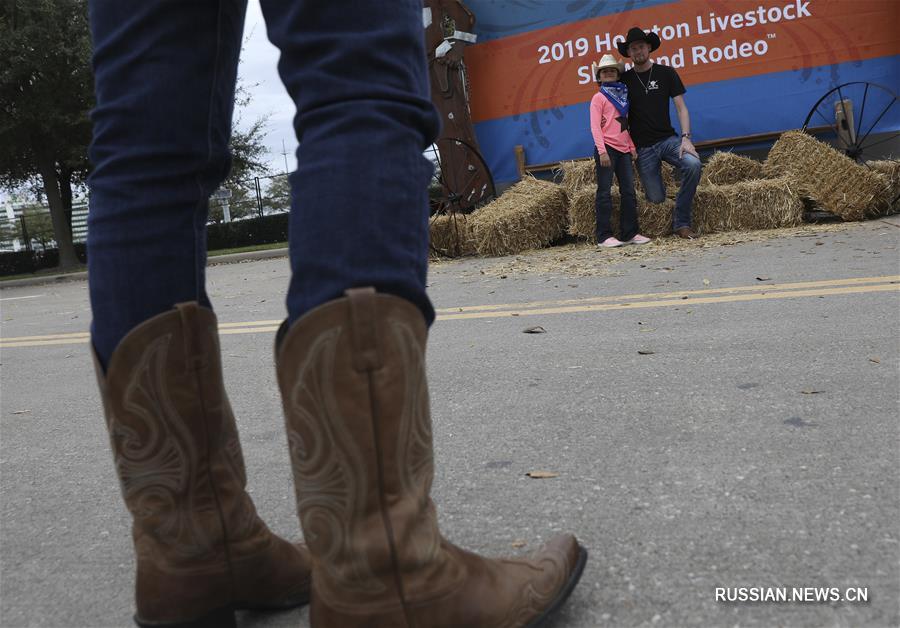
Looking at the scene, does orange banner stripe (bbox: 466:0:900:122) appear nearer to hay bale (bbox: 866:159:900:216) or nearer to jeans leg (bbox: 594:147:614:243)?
hay bale (bbox: 866:159:900:216)

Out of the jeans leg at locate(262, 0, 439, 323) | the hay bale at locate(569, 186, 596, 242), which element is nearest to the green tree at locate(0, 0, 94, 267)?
the hay bale at locate(569, 186, 596, 242)

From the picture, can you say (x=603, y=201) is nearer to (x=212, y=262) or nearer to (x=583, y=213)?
(x=583, y=213)

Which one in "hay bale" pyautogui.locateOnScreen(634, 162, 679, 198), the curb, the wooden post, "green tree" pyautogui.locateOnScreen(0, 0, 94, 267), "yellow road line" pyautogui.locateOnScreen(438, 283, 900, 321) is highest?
"green tree" pyautogui.locateOnScreen(0, 0, 94, 267)

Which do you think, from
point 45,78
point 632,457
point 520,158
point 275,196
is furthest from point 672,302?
point 275,196

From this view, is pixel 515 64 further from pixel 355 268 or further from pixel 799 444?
pixel 355 268

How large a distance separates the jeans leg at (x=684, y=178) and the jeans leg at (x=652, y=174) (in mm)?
99

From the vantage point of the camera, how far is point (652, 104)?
757 cm

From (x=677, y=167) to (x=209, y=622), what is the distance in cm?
711

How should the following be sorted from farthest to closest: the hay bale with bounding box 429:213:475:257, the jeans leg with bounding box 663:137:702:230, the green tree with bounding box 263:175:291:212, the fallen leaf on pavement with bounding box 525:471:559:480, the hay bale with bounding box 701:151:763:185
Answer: the green tree with bounding box 263:175:291:212 < the hay bale with bounding box 701:151:763:185 < the hay bale with bounding box 429:213:475:257 < the jeans leg with bounding box 663:137:702:230 < the fallen leaf on pavement with bounding box 525:471:559:480

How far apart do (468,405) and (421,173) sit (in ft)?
4.77

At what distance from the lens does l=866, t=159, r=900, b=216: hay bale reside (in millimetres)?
7234

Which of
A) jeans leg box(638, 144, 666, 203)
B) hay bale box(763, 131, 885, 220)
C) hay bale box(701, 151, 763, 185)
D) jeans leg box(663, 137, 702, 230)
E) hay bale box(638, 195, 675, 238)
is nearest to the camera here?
hay bale box(763, 131, 885, 220)

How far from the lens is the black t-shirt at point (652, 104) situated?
7570 millimetres

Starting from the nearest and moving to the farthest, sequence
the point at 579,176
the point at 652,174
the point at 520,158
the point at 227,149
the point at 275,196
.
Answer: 1. the point at 227,149
2. the point at 652,174
3. the point at 579,176
4. the point at 520,158
5. the point at 275,196
